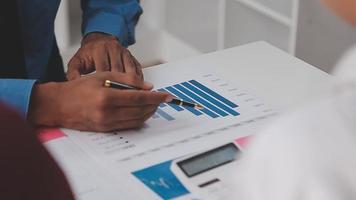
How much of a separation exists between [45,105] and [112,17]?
45 cm

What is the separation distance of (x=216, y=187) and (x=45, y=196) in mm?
552

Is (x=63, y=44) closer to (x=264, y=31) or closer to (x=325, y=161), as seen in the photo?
(x=264, y=31)

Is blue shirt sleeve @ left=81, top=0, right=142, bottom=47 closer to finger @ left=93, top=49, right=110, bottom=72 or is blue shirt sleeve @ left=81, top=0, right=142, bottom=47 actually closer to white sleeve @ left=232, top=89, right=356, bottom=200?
finger @ left=93, top=49, right=110, bottom=72

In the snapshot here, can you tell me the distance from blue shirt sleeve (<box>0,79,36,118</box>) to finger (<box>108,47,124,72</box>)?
0.72ft

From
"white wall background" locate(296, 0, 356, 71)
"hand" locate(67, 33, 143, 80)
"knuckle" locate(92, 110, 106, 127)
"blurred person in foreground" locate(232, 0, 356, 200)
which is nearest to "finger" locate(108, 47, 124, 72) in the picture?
"hand" locate(67, 33, 143, 80)

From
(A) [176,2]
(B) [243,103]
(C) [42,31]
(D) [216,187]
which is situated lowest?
(D) [216,187]

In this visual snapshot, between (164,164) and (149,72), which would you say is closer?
(164,164)

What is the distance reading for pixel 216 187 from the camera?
0.93m

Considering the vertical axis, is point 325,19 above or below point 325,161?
above

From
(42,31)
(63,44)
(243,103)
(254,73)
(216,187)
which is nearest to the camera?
(216,187)

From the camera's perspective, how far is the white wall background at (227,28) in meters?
2.25

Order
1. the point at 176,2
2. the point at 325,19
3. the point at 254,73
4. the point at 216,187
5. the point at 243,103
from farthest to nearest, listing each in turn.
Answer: the point at 176,2, the point at 325,19, the point at 254,73, the point at 243,103, the point at 216,187

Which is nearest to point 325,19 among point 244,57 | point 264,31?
point 264,31

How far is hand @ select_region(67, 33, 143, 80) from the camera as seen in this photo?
1.31 meters
